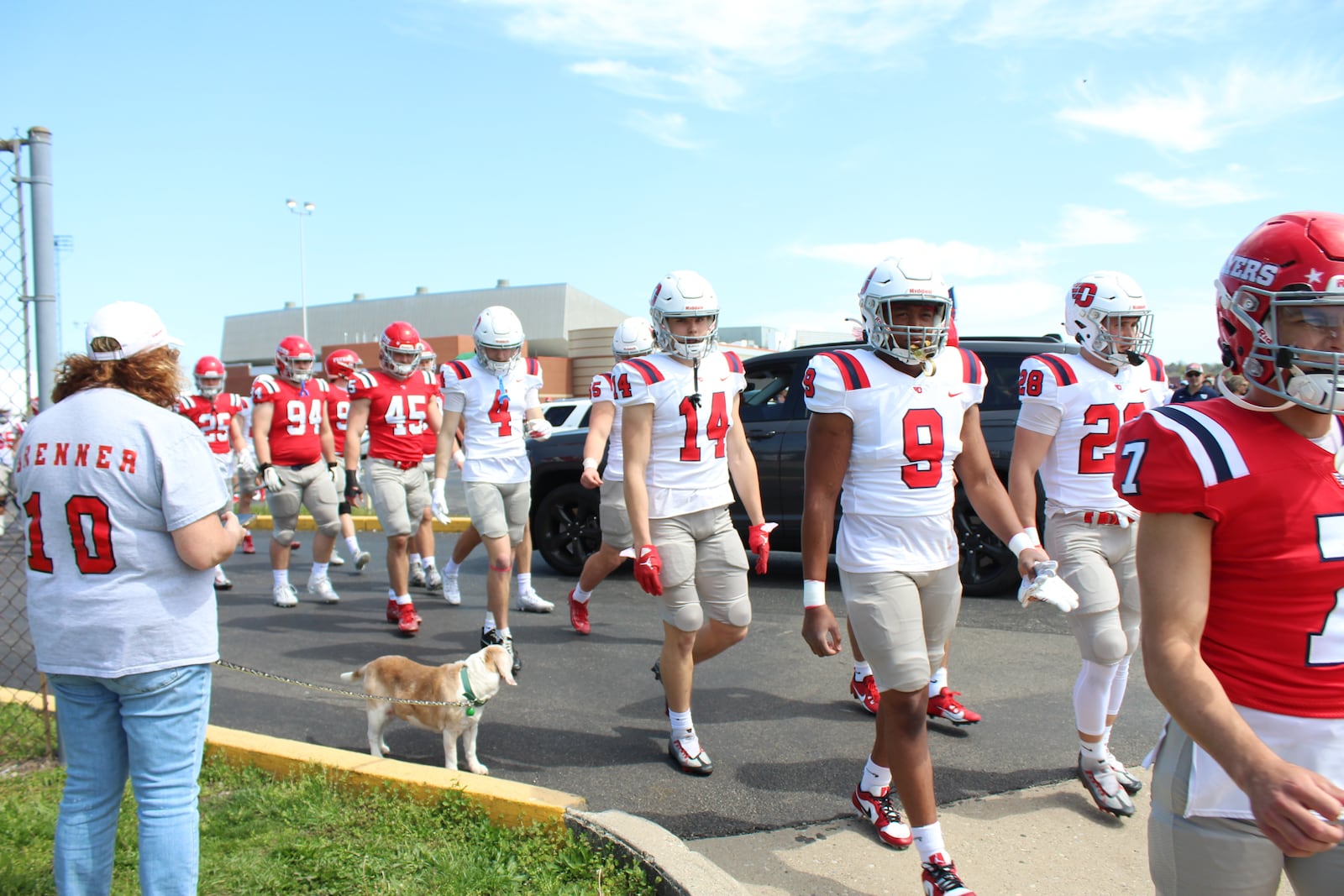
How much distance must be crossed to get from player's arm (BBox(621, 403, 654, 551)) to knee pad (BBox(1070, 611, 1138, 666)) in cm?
179

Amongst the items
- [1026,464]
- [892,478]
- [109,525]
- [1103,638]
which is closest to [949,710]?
[1103,638]

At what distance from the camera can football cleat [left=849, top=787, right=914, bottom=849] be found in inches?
140

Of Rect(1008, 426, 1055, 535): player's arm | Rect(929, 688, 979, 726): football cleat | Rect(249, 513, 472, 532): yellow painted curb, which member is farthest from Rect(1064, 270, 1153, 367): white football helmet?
Rect(249, 513, 472, 532): yellow painted curb

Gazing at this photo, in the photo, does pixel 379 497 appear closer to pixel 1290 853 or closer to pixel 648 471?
pixel 648 471

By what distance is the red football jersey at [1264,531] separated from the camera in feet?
5.66

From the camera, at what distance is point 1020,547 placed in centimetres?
343

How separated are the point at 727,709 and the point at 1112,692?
76.4 inches

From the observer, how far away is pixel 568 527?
9.12 metres

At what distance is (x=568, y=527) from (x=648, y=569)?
5103 millimetres

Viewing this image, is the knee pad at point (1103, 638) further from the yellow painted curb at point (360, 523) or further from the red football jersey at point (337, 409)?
the yellow painted curb at point (360, 523)

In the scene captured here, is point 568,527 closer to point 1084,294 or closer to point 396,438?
point 396,438

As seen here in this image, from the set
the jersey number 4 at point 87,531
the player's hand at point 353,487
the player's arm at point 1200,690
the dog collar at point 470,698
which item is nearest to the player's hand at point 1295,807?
the player's arm at point 1200,690

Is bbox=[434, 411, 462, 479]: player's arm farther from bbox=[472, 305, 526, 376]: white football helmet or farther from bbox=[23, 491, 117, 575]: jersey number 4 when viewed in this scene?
bbox=[23, 491, 117, 575]: jersey number 4

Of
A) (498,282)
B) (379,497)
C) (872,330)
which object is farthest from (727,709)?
(498,282)
